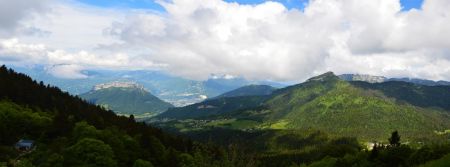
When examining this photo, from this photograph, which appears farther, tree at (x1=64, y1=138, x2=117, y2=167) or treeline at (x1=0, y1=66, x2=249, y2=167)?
tree at (x1=64, y1=138, x2=117, y2=167)

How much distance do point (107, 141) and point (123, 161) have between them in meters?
7.34

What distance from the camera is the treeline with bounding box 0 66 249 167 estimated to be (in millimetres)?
104438

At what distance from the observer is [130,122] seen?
17875 centimetres

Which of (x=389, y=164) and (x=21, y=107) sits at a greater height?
(x=21, y=107)

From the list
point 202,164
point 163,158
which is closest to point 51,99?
point 163,158

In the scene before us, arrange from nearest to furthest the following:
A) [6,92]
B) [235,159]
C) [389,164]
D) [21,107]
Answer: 1. [235,159]
2. [389,164]
3. [21,107]
4. [6,92]

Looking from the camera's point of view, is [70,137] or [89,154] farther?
[70,137]

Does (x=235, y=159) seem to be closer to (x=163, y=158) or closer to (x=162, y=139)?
(x=163, y=158)

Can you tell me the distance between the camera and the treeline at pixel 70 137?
104 metres

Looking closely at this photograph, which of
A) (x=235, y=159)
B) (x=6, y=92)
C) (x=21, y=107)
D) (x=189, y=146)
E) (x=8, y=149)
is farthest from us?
(x=189, y=146)

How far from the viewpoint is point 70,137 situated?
128m

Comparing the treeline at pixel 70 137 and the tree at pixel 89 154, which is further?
the tree at pixel 89 154

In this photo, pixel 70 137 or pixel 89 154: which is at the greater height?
pixel 70 137

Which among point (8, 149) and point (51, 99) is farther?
point (51, 99)
